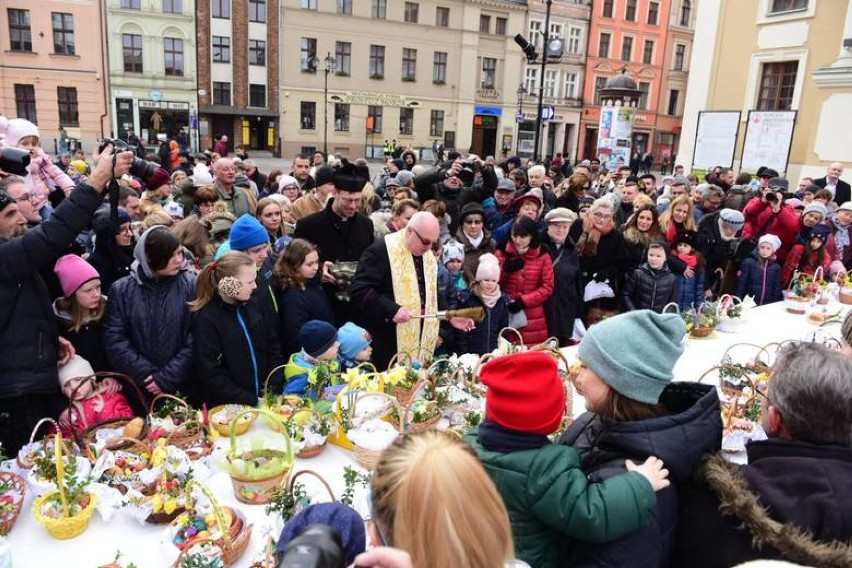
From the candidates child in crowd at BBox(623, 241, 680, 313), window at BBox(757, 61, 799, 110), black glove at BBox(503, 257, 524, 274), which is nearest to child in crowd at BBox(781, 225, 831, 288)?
child in crowd at BBox(623, 241, 680, 313)

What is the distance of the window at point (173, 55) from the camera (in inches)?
1132

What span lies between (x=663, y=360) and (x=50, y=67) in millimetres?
32302

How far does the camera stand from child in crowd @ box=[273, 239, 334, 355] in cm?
367

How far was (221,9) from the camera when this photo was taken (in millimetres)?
29453

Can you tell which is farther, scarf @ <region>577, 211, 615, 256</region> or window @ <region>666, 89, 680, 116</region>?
window @ <region>666, 89, 680, 116</region>

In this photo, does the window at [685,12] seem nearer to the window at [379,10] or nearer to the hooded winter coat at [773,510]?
the window at [379,10]

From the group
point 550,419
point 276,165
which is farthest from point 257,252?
point 276,165

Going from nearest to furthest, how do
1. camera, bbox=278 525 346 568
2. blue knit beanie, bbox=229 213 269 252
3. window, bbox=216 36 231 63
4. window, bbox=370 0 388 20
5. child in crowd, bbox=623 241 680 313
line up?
1. camera, bbox=278 525 346 568
2. blue knit beanie, bbox=229 213 269 252
3. child in crowd, bbox=623 241 680 313
4. window, bbox=216 36 231 63
5. window, bbox=370 0 388 20

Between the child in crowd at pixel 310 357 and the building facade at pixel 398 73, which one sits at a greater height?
the building facade at pixel 398 73

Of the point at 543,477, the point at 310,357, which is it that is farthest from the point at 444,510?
the point at 310,357

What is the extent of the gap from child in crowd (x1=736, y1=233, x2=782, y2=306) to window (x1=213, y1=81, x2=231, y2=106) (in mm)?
29411

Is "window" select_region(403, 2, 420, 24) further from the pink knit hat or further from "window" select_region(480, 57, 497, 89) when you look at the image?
the pink knit hat

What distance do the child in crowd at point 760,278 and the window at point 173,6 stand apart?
30.3 meters

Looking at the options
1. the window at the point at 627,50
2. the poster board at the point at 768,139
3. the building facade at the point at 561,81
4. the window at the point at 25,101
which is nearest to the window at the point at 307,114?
the window at the point at 25,101
